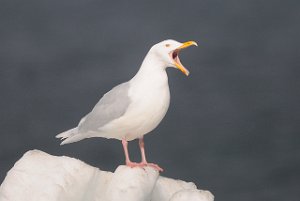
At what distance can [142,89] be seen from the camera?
6.64 metres

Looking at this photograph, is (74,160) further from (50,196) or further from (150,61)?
(150,61)

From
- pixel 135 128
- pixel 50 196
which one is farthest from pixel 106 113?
pixel 50 196

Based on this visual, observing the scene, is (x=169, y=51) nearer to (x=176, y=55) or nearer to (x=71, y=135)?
(x=176, y=55)

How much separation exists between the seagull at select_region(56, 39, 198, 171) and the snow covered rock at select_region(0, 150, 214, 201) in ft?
0.49

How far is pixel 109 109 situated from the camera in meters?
6.77

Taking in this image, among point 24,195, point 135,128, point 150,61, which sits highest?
point 150,61

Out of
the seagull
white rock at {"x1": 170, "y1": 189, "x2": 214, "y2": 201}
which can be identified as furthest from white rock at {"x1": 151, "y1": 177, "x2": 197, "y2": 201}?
white rock at {"x1": 170, "y1": 189, "x2": 214, "y2": 201}

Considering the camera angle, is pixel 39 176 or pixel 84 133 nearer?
pixel 39 176

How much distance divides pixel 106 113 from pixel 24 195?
748 mm

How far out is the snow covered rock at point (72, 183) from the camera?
6430 mm

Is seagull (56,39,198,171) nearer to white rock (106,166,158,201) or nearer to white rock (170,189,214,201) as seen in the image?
white rock (106,166,158,201)

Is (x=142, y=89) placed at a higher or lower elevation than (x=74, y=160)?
higher

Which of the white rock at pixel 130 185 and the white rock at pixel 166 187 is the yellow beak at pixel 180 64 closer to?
the white rock at pixel 130 185

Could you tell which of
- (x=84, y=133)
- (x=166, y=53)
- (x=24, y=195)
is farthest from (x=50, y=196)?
(x=166, y=53)
